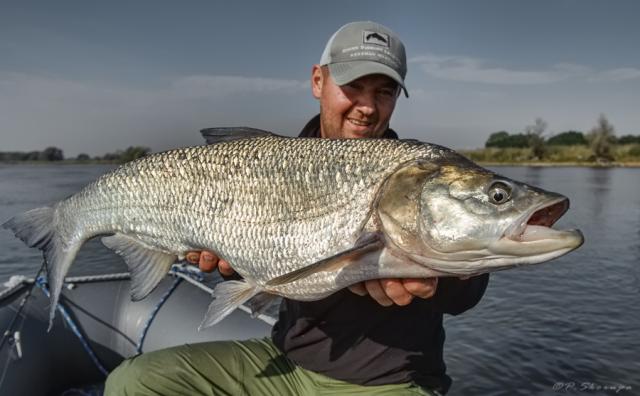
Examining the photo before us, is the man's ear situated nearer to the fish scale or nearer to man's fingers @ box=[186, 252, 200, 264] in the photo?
the fish scale

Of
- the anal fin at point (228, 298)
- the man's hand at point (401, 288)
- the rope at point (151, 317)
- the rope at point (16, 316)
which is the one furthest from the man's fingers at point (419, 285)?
the rope at point (151, 317)

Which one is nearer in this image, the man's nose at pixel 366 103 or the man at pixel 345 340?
the man at pixel 345 340

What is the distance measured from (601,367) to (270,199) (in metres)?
5.97

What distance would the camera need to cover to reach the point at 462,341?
7629 millimetres

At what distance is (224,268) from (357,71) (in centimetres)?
153

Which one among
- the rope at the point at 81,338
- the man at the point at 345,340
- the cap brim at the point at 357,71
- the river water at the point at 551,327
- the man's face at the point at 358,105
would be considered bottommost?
the river water at the point at 551,327

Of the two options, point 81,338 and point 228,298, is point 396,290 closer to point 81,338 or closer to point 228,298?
point 228,298

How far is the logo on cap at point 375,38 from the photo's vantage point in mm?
3602

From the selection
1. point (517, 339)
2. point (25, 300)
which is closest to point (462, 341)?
Answer: point (517, 339)

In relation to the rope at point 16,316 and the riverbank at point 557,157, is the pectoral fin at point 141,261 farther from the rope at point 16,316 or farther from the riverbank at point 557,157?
the riverbank at point 557,157

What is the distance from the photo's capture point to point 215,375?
11.1 ft

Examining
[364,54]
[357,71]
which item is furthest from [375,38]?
[357,71]

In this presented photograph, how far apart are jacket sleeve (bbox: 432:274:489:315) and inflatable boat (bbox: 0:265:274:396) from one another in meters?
2.06

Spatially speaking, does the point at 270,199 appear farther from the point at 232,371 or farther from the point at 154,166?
the point at 232,371
